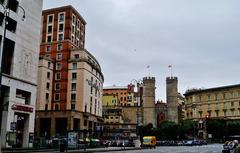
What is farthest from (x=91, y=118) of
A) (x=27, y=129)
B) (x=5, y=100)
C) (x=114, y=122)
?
(x=114, y=122)

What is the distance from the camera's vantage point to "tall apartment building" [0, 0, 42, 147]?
148 feet

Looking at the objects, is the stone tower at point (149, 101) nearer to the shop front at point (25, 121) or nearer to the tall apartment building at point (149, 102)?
the tall apartment building at point (149, 102)

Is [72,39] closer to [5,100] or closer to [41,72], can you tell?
[41,72]

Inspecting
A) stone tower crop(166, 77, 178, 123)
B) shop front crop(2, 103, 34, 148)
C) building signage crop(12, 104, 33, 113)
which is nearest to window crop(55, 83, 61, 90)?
shop front crop(2, 103, 34, 148)

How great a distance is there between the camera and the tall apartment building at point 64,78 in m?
76.8

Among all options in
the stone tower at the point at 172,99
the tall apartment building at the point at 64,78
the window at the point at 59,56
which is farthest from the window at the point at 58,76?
the stone tower at the point at 172,99

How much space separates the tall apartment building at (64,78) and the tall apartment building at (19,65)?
24123 millimetres

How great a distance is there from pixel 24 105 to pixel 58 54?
37.7 m

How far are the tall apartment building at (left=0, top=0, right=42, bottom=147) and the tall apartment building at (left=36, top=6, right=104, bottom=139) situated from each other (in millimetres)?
24123

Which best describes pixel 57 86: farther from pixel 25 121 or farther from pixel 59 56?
pixel 25 121

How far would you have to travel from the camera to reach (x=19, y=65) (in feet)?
158

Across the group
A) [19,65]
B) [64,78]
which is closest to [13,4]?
[19,65]

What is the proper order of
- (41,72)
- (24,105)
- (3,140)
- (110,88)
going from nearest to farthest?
(3,140)
(24,105)
(41,72)
(110,88)

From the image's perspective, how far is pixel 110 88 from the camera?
191000 millimetres
